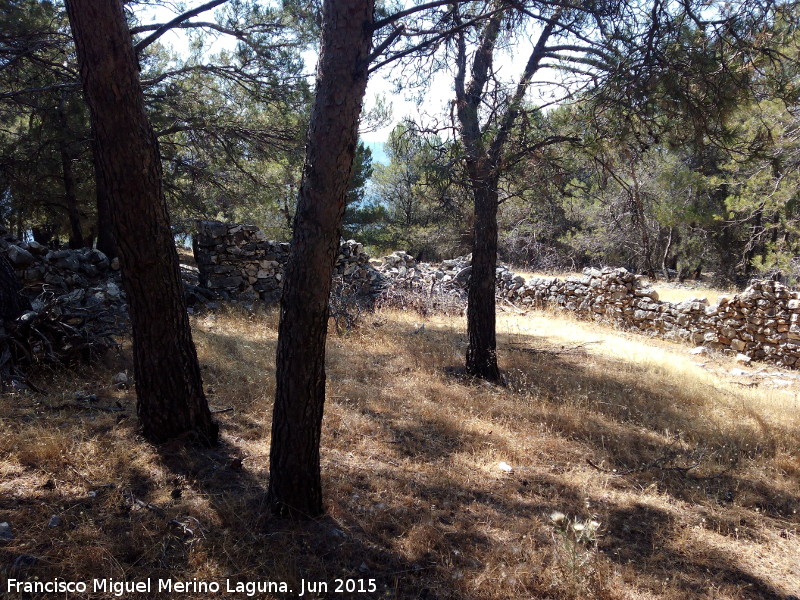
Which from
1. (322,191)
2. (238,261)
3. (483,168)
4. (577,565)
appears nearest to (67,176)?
(238,261)

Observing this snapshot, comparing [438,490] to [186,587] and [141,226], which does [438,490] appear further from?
[141,226]

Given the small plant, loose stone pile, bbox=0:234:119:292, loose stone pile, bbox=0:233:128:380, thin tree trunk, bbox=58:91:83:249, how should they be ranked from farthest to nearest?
loose stone pile, bbox=0:234:119:292 < thin tree trunk, bbox=58:91:83:249 < loose stone pile, bbox=0:233:128:380 < the small plant

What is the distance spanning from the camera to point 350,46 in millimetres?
2551

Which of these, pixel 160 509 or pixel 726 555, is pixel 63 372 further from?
pixel 726 555

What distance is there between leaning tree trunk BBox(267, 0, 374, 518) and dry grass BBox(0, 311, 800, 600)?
2.97ft

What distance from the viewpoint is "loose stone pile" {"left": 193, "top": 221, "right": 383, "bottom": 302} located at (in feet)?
32.7

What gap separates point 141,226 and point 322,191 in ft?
4.79

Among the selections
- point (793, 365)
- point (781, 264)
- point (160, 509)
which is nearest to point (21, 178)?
point (160, 509)

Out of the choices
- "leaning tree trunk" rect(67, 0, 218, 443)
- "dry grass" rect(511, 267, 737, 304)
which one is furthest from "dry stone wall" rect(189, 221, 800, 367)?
"leaning tree trunk" rect(67, 0, 218, 443)

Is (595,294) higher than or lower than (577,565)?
higher

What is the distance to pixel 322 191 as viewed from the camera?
2.54 metres

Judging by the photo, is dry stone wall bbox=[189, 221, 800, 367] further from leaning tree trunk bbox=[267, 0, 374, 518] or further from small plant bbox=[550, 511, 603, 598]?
small plant bbox=[550, 511, 603, 598]

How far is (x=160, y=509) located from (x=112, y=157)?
2140 millimetres

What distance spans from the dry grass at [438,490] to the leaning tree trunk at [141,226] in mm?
347
